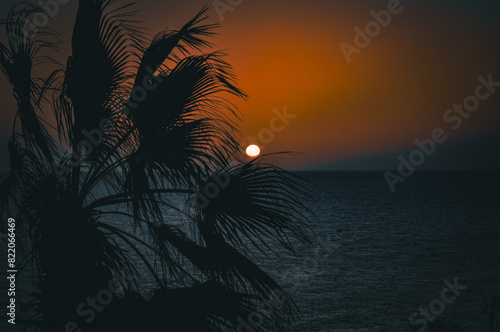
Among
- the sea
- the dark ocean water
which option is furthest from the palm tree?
the dark ocean water

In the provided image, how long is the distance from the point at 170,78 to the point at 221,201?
1105mm

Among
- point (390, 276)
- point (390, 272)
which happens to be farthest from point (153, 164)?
point (390, 272)

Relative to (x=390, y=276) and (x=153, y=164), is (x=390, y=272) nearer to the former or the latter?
(x=390, y=276)

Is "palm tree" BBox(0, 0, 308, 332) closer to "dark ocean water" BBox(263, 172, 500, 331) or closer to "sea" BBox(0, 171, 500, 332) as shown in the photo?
"sea" BBox(0, 171, 500, 332)

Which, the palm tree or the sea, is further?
the sea

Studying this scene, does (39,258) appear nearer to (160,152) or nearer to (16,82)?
(160,152)

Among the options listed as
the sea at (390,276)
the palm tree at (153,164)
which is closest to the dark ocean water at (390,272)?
the sea at (390,276)

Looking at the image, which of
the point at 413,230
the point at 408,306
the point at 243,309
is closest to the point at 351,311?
the point at 408,306

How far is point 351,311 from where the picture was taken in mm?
20547

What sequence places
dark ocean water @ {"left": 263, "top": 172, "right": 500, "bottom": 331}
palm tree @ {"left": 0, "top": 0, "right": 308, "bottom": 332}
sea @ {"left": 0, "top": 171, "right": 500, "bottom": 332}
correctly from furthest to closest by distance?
1. dark ocean water @ {"left": 263, "top": 172, "right": 500, "bottom": 331}
2. sea @ {"left": 0, "top": 171, "right": 500, "bottom": 332}
3. palm tree @ {"left": 0, "top": 0, "right": 308, "bottom": 332}

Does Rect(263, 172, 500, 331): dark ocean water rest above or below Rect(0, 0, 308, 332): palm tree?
below

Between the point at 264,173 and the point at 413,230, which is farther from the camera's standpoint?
the point at 413,230

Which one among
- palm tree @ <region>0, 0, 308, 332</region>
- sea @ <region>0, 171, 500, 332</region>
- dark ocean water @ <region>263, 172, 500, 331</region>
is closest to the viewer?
palm tree @ <region>0, 0, 308, 332</region>

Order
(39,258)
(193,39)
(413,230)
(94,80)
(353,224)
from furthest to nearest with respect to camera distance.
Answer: (353,224) → (413,230) → (193,39) → (94,80) → (39,258)
